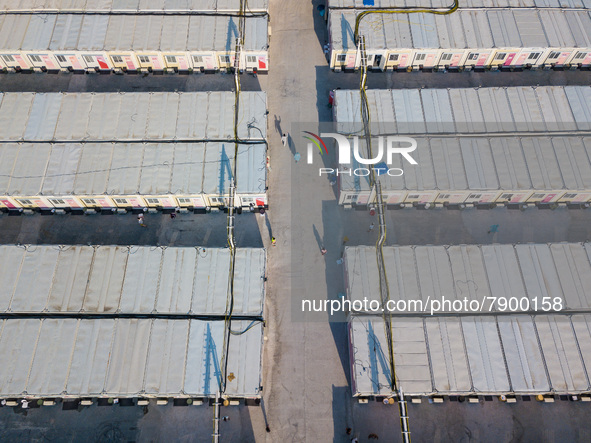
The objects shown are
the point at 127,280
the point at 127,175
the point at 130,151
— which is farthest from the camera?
the point at 130,151

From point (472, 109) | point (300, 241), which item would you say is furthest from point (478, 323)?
point (472, 109)

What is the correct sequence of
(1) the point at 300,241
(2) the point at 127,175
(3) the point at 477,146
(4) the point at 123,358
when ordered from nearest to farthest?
(4) the point at 123,358
(2) the point at 127,175
(1) the point at 300,241
(3) the point at 477,146

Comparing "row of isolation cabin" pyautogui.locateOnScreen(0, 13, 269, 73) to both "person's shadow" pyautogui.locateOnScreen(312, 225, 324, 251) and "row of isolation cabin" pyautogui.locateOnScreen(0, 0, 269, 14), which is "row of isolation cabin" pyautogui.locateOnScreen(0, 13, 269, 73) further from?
"person's shadow" pyautogui.locateOnScreen(312, 225, 324, 251)
